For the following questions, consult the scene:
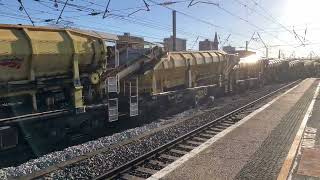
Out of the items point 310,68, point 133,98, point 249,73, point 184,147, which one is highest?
point 310,68

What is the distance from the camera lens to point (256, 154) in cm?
991

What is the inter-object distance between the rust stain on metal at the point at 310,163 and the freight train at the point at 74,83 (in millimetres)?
6761

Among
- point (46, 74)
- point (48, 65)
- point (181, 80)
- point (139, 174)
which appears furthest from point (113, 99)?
point (181, 80)

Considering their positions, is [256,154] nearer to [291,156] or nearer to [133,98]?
[291,156]

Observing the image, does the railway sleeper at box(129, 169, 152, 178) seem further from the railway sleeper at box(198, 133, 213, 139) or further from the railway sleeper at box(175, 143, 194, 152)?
the railway sleeper at box(198, 133, 213, 139)

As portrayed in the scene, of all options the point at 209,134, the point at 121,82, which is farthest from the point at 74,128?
the point at 209,134

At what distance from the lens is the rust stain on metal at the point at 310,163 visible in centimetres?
827

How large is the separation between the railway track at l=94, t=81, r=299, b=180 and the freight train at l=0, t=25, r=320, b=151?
10.5ft

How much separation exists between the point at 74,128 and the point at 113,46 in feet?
12.0

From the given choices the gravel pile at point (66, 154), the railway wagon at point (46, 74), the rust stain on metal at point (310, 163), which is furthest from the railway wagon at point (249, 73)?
the rust stain on metal at point (310, 163)

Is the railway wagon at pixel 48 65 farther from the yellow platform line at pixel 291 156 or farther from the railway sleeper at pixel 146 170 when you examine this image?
the yellow platform line at pixel 291 156

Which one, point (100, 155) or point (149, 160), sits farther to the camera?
point (100, 155)

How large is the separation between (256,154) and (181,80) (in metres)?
11.3

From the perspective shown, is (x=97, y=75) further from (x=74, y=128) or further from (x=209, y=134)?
(x=209, y=134)
